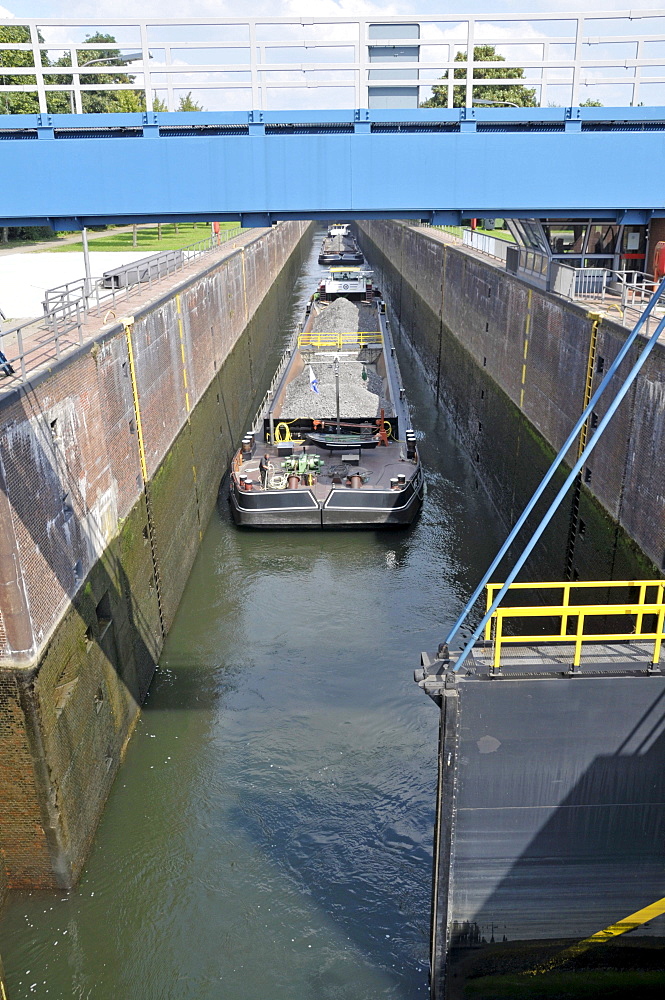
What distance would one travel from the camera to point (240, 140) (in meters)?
7.44

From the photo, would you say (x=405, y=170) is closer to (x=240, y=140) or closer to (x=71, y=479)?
(x=240, y=140)

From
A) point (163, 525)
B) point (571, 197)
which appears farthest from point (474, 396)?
point (571, 197)

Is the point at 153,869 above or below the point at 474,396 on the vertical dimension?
below

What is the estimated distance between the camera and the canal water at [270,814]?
30.7 feet

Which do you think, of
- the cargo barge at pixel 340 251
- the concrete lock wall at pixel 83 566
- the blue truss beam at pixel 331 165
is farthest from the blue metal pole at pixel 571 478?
the cargo barge at pixel 340 251

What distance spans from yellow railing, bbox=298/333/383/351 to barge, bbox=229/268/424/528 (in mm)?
1176

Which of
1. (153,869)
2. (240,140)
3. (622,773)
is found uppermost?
(240,140)

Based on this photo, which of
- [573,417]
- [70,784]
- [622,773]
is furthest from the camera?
[573,417]

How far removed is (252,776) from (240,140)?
8728 mm

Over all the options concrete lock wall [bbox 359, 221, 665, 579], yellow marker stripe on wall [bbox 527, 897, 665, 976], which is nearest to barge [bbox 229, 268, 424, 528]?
concrete lock wall [bbox 359, 221, 665, 579]

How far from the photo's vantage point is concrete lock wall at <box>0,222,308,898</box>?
9180mm

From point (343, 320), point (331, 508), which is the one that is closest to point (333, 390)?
point (331, 508)

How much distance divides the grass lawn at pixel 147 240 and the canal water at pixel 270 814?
24.3 metres

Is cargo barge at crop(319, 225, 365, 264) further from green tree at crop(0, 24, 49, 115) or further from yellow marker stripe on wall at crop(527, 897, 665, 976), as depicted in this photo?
yellow marker stripe on wall at crop(527, 897, 665, 976)
